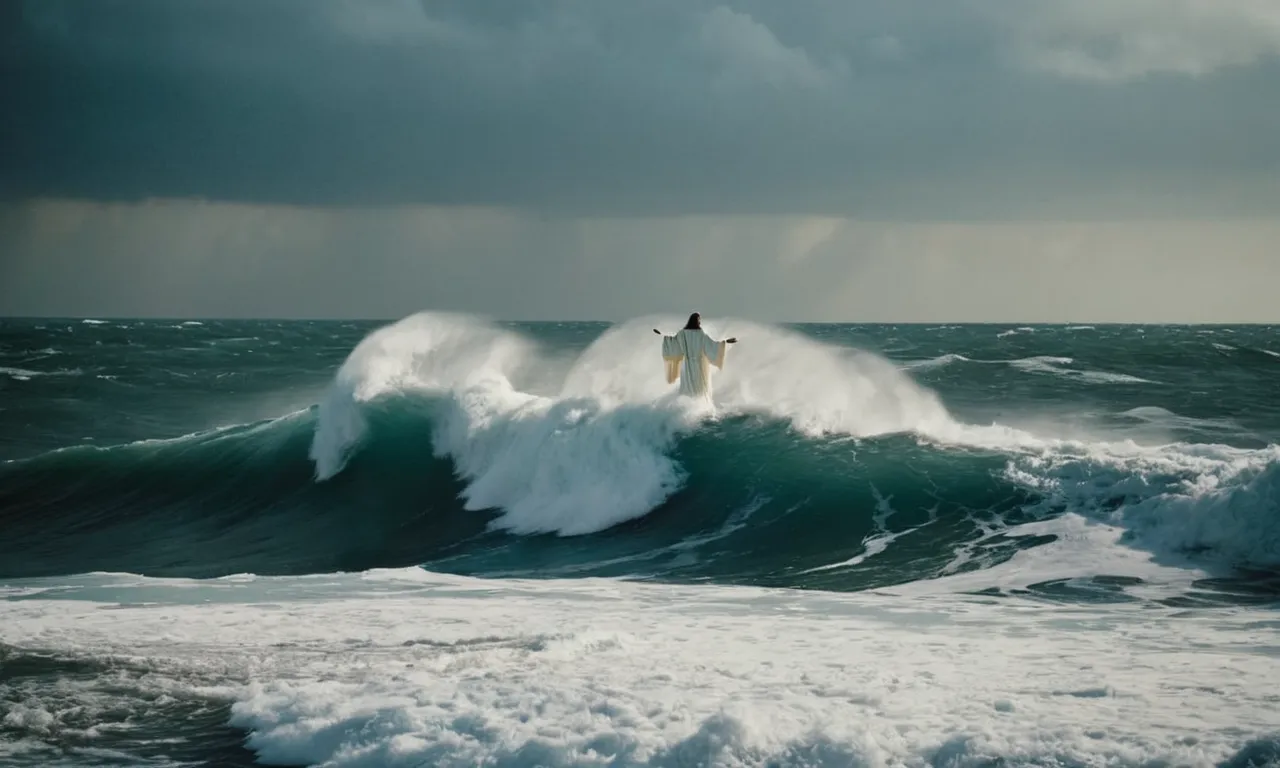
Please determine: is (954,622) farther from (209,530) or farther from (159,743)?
(209,530)

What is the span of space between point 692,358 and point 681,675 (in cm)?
A: 826

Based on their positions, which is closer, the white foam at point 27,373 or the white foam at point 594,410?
the white foam at point 594,410

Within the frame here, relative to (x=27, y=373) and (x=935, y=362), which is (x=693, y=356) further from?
(x=27, y=373)

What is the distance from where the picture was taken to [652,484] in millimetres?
14508

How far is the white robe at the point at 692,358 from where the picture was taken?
A: 14445 millimetres

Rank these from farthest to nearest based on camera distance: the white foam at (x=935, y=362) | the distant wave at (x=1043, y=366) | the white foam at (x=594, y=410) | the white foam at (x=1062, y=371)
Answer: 1. the white foam at (x=935, y=362)
2. the distant wave at (x=1043, y=366)
3. the white foam at (x=1062, y=371)
4. the white foam at (x=594, y=410)

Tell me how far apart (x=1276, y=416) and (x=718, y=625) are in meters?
21.4

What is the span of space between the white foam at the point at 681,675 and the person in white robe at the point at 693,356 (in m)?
4.94

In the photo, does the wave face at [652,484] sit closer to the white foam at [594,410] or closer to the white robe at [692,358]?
the white foam at [594,410]

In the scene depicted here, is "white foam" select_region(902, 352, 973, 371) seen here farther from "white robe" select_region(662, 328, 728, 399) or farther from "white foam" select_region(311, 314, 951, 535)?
"white robe" select_region(662, 328, 728, 399)

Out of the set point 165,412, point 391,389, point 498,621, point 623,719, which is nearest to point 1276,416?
point 391,389

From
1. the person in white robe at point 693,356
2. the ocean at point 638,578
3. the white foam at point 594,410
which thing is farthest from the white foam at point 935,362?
the person in white robe at point 693,356

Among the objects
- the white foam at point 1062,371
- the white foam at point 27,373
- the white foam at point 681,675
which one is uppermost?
the white foam at point 27,373

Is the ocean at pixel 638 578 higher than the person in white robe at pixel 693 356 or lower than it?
lower
